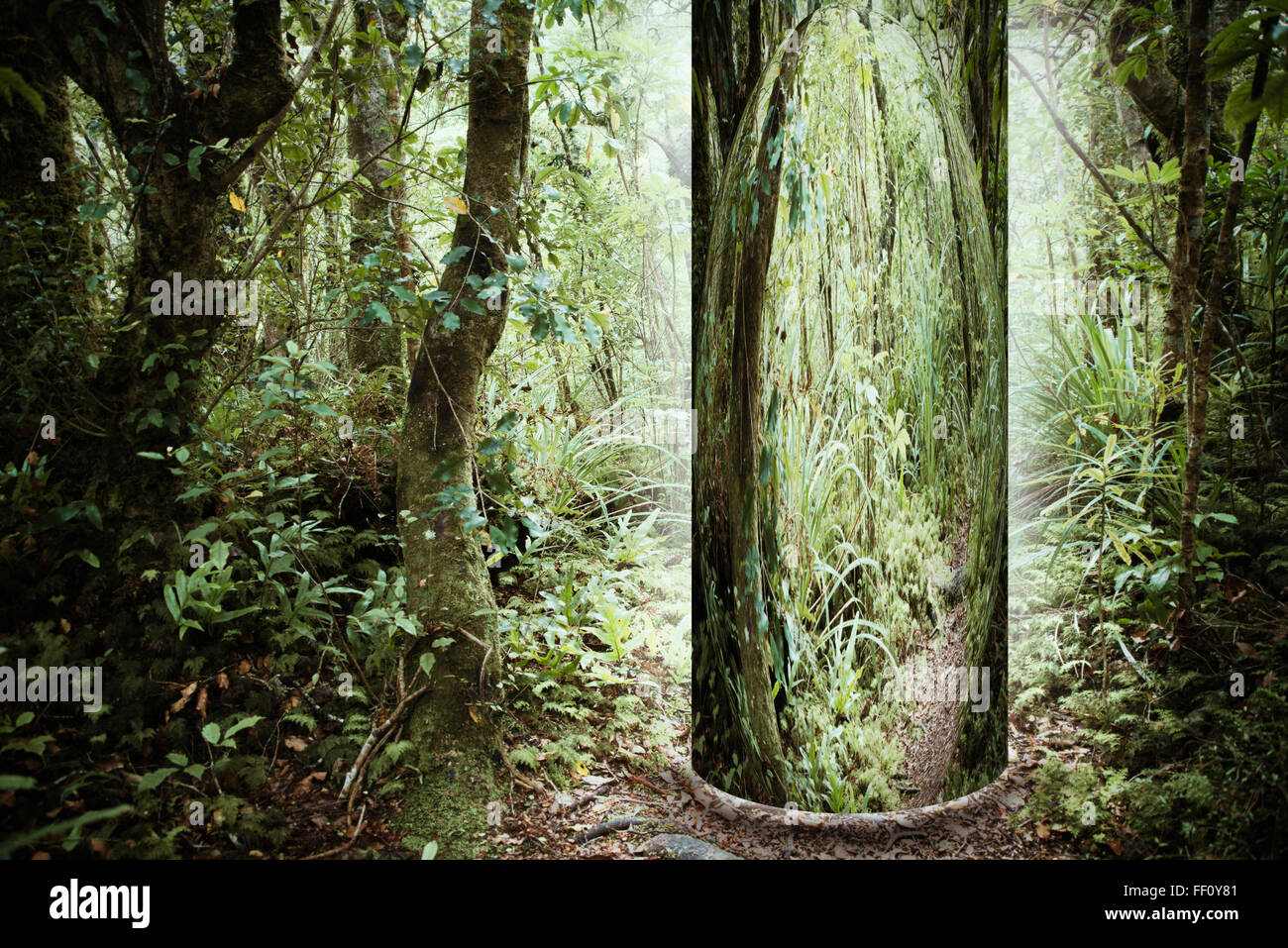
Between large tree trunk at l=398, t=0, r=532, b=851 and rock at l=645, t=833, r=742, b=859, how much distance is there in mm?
500

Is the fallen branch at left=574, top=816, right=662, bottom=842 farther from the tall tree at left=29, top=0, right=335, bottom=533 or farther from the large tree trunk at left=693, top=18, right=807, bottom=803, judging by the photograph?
the tall tree at left=29, top=0, right=335, bottom=533

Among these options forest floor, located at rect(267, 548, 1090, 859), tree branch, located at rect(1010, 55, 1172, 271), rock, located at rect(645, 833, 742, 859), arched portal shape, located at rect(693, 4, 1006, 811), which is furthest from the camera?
tree branch, located at rect(1010, 55, 1172, 271)

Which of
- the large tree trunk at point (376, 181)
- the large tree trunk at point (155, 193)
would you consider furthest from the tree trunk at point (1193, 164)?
the large tree trunk at point (155, 193)

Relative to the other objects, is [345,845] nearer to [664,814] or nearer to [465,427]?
[664,814]

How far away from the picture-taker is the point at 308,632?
197 cm

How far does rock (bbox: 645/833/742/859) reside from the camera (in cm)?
185

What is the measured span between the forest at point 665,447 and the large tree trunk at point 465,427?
1 cm

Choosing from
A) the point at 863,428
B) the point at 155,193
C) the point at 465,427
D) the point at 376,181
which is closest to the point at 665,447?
the point at 465,427

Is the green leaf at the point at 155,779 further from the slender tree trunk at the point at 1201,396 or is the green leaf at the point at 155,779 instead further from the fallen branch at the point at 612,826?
the slender tree trunk at the point at 1201,396

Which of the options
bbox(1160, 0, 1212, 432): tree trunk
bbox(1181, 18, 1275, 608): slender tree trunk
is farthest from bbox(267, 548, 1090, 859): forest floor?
bbox(1160, 0, 1212, 432): tree trunk

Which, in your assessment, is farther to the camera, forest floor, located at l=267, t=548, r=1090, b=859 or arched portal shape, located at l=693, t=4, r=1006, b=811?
forest floor, located at l=267, t=548, r=1090, b=859

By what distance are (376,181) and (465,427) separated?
4.29 ft

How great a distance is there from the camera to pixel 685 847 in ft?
6.21

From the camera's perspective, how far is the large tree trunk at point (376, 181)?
8.25ft
